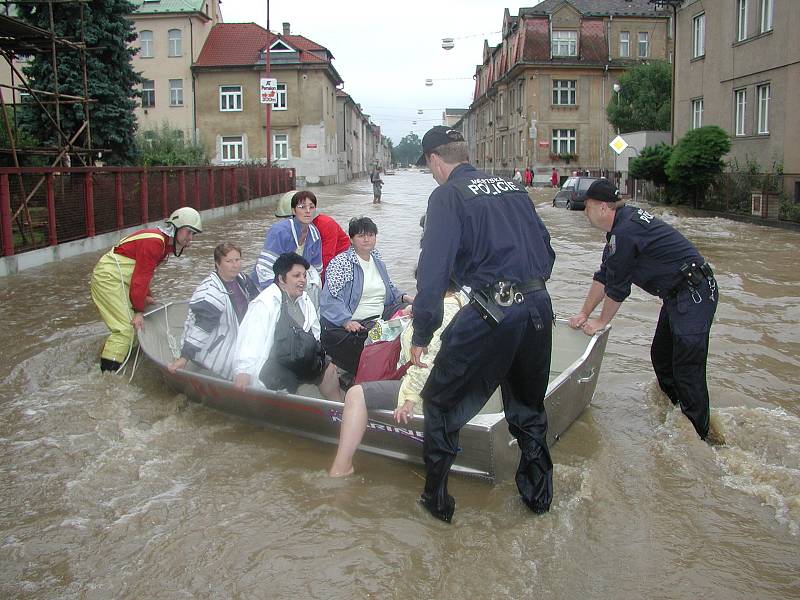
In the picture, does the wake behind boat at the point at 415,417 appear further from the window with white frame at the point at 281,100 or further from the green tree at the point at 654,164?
the window with white frame at the point at 281,100

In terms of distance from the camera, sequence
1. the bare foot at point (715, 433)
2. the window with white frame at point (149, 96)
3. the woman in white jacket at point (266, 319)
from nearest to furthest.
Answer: the woman in white jacket at point (266, 319)
the bare foot at point (715, 433)
the window with white frame at point (149, 96)

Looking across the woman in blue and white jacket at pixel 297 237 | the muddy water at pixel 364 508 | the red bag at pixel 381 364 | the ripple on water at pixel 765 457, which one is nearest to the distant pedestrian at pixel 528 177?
the woman in blue and white jacket at pixel 297 237

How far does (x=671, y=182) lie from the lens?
27625 millimetres

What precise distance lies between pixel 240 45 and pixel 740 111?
3502 centimetres

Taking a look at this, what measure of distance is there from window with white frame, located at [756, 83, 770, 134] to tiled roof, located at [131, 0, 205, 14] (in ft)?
121

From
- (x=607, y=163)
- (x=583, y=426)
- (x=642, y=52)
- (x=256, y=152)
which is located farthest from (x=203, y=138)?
(x=583, y=426)

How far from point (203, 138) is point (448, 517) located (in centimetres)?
5036

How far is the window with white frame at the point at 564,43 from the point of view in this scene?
5422 cm

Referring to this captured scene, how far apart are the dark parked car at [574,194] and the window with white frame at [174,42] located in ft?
98.4

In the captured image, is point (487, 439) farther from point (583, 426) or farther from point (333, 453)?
point (583, 426)

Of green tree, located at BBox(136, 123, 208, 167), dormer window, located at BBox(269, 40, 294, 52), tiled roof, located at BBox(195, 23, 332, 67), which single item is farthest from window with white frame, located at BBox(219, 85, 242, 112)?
green tree, located at BBox(136, 123, 208, 167)

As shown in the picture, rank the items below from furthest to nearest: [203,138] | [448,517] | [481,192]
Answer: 1. [203,138]
2. [448,517]
3. [481,192]

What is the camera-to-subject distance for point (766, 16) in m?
24.6

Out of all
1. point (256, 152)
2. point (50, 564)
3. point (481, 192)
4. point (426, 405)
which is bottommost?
point (50, 564)
